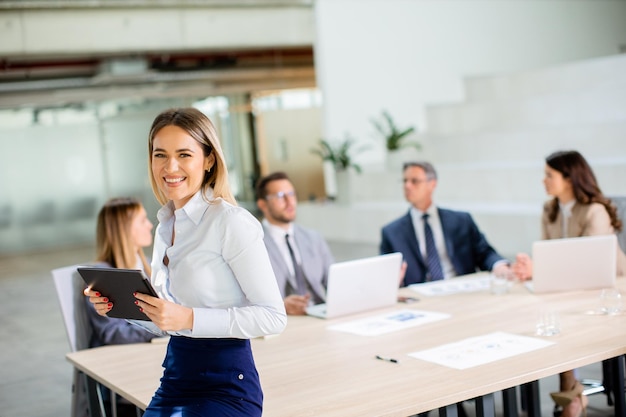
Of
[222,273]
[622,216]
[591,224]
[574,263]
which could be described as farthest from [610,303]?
[222,273]

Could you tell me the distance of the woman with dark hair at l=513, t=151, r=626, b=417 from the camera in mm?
4383

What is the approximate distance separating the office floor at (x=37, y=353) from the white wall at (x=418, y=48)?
107 inches

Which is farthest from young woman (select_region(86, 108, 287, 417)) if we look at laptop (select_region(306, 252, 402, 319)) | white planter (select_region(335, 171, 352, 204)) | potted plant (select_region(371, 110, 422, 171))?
white planter (select_region(335, 171, 352, 204))

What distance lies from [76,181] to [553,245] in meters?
13.4

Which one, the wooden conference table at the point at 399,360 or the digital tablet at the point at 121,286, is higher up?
the digital tablet at the point at 121,286

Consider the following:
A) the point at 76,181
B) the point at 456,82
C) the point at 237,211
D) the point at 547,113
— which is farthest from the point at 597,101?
the point at 76,181

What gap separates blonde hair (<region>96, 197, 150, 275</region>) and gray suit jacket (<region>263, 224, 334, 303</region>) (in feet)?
2.47

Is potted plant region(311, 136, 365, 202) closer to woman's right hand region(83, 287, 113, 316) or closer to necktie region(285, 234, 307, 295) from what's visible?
necktie region(285, 234, 307, 295)

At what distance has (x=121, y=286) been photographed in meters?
2.31

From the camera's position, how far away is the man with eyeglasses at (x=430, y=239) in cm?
488

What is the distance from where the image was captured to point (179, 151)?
7.61 feet

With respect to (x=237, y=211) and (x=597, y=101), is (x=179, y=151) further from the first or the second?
(x=597, y=101)

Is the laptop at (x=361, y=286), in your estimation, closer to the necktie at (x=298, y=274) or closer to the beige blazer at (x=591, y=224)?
the necktie at (x=298, y=274)

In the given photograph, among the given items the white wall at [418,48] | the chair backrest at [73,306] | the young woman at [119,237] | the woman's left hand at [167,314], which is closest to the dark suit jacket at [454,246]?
the young woman at [119,237]
